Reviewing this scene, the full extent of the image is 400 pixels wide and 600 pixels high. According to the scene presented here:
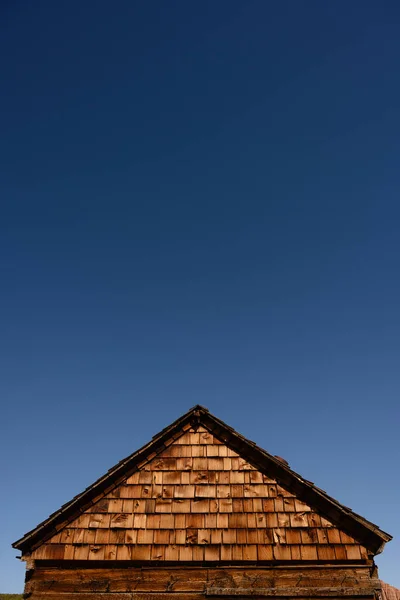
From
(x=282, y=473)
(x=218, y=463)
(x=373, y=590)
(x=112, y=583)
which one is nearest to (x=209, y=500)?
(x=218, y=463)

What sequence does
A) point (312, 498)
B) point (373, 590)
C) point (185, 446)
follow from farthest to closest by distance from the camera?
point (185, 446) < point (312, 498) < point (373, 590)

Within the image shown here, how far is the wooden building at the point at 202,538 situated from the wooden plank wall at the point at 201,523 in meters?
0.02

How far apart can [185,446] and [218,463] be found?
972mm

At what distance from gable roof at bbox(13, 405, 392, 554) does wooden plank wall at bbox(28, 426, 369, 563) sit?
0.16m

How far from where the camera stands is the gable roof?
11422 mm

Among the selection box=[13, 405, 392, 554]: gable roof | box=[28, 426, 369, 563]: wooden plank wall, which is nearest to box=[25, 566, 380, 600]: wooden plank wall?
box=[28, 426, 369, 563]: wooden plank wall

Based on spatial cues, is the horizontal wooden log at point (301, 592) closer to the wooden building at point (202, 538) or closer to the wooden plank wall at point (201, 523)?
the wooden building at point (202, 538)

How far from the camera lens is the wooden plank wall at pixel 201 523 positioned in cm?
1137

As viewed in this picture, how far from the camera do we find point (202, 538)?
37.9 feet

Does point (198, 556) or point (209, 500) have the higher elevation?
point (209, 500)

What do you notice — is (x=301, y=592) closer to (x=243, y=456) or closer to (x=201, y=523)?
(x=201, y=523)

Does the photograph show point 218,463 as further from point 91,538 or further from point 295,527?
point 91,538

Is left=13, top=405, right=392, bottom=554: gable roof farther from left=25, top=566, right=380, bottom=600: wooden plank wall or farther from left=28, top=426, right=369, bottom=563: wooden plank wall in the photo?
left=25, top=566, right=380, bottom=600: wooden plank wall

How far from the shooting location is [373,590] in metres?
10.9
